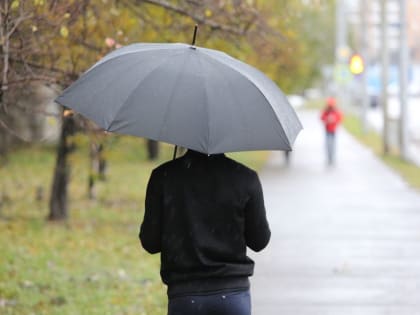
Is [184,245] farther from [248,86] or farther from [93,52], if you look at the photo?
[93,52]

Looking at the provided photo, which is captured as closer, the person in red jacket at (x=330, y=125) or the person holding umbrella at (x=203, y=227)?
the person holding umbrella at (x=203, y=227)

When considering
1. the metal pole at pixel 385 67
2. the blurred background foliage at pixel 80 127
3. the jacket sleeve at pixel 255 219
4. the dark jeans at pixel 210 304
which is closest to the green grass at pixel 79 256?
the blurred background foliage at pixel 80 127

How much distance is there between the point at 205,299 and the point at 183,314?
122 millimetres

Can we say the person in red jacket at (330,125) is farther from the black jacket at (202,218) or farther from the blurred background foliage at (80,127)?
the black jacket at (202,218)

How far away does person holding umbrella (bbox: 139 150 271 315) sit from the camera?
4.59m

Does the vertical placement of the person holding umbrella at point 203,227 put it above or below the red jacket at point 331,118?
below

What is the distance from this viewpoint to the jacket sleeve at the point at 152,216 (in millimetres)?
4664

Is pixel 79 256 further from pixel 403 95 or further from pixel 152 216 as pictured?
pixel 403 95

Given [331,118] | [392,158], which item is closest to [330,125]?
[331,118]

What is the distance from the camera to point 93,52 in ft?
33.2

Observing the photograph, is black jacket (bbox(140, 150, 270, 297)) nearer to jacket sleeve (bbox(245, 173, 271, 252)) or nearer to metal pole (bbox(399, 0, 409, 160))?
jacket sleeve (bbox(245, 173, 271, 252))

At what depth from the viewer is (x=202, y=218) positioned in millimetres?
Result: 4641

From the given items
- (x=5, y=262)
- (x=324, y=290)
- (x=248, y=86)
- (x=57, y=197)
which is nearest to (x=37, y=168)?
(x=57, y=197)

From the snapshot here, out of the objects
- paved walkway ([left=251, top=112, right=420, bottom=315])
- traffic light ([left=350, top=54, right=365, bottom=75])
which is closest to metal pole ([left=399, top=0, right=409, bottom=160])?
paved walkway ([left=251, top=112, right=420, bottom=315])
